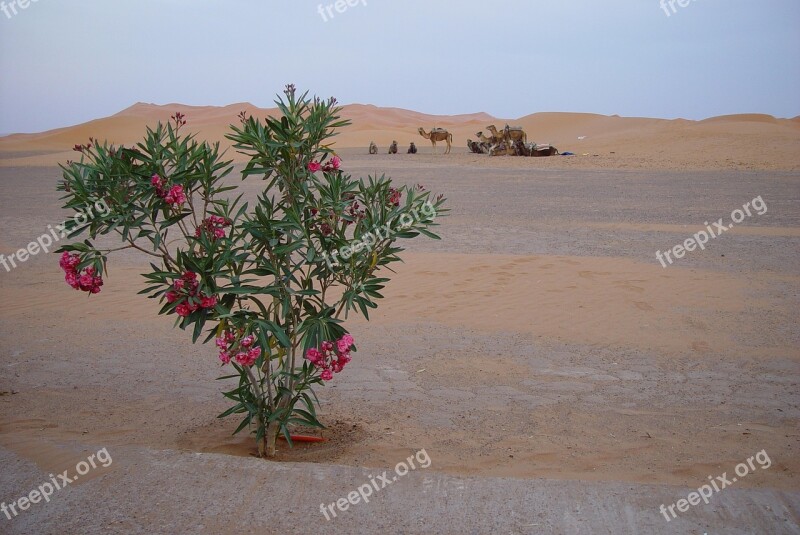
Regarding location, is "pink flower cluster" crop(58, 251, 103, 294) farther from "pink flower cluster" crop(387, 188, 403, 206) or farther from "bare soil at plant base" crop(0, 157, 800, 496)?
"pink flower cluster" crop(387, 188, 403, 206)

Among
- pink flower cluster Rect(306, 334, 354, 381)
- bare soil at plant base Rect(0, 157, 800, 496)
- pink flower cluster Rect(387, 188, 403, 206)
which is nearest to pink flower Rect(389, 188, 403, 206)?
pink flower cluster Rect(387, 188, 403, 206)

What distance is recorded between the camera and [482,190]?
64.6ft

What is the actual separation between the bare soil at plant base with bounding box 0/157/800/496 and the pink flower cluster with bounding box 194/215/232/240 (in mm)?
1470

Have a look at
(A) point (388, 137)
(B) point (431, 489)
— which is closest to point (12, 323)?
(B) point (431, 489)

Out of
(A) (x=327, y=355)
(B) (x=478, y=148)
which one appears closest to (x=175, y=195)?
(A) (x=327, y=355)

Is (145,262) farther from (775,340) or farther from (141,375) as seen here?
(775,340)

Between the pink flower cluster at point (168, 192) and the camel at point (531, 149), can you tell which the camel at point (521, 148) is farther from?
the pink flower cluster at point (168, 192)

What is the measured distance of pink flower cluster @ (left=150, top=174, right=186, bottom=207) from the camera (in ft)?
13.8

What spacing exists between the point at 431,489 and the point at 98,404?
3033 millimetres

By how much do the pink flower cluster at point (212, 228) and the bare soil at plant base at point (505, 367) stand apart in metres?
1.47

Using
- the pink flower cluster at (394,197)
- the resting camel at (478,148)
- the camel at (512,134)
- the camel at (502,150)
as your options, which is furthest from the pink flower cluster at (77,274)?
the resting camel at (478,148)

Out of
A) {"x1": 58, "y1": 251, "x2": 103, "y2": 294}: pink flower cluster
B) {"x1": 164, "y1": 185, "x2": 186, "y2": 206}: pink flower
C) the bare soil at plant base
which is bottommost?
the bare soil at plant base

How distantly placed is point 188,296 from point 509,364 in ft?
11.1

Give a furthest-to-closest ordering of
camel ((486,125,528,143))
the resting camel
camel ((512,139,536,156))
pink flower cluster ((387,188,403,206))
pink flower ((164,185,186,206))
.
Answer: the resting camel < camel ((486,125,528,143)) < camel ((512,139,536,156)) < pink flower cluster ((387,188,403,206)) < pink flower ((164,185,186,206))
